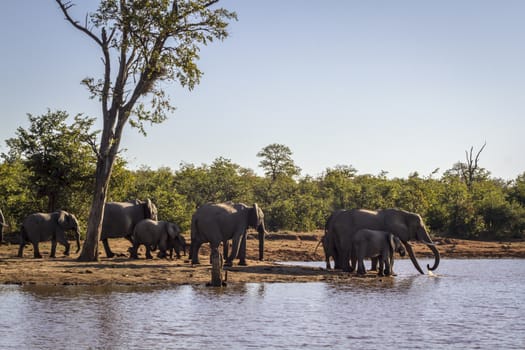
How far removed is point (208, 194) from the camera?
203 ft

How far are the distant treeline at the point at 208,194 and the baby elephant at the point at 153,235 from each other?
3.98m

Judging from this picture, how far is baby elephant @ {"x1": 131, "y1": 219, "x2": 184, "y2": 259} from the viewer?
30.1 meters

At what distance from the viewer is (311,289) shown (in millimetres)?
24047

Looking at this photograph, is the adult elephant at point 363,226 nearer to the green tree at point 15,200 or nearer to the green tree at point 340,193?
the green tree at point 15,200

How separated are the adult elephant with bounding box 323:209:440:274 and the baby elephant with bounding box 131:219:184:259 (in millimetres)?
6007

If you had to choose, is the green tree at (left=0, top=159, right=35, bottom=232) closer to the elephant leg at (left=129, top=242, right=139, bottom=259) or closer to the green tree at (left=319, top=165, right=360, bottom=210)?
the elephant leg at (left=129, top=242, right=139, bottom=259)

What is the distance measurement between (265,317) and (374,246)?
10433 millimetres

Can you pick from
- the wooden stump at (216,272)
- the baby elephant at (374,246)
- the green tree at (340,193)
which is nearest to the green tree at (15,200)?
the wooden stump at (216,272)

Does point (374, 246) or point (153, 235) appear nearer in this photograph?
point (374, 246)

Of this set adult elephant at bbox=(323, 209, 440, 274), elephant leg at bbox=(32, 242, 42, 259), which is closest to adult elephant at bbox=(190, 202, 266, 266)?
adult elephant at bbox=(323, 209, 440, 274)

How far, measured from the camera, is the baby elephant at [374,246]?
91.4ft

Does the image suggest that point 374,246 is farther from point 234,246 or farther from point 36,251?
point 36,251

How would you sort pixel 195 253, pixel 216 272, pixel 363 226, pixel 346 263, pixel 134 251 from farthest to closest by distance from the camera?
pixel 134 251, pixel 363 226, pixel 346 263, pixel 195 253, pixel 216 272

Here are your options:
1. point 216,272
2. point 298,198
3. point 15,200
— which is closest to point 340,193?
point 298,198
